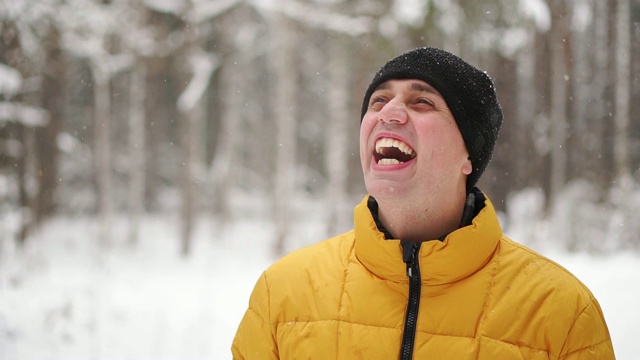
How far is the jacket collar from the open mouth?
0.23 metres

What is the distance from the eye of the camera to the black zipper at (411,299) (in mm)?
1582

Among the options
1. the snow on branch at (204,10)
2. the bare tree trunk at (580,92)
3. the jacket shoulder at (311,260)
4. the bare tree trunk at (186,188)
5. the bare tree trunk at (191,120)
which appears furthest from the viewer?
the bare tree trunk at (186,188)

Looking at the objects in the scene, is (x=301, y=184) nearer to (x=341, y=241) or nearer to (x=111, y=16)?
(x=111, y=16)

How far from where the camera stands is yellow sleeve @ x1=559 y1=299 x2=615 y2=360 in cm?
152

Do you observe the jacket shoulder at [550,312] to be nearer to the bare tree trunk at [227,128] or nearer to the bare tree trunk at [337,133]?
the bare tree trunk at [337,133]

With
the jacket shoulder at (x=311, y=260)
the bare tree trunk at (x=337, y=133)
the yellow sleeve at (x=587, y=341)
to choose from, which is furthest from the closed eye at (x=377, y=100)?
the bare tree trunk at (x=337, y=133)

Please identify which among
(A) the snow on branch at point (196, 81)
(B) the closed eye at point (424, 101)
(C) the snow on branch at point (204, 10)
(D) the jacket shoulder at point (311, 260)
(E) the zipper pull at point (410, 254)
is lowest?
(D) the jacket shoulder at point (311, 260)

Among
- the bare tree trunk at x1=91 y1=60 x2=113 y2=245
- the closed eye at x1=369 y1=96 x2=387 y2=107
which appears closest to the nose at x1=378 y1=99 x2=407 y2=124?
the closed eye at x1=369 y1=96 x2=387 y2=107

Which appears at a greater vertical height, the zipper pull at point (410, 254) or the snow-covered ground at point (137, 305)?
the zipper pull at point (410, 254)

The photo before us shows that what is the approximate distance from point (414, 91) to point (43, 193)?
14050 millimetres

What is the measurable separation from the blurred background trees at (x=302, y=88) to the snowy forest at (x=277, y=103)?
48 mm

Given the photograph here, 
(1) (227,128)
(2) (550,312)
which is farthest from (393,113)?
(1) (227,128)

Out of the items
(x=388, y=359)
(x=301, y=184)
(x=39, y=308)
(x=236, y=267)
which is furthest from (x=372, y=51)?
(x=301, y=184)

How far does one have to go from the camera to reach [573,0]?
866 centimetres
